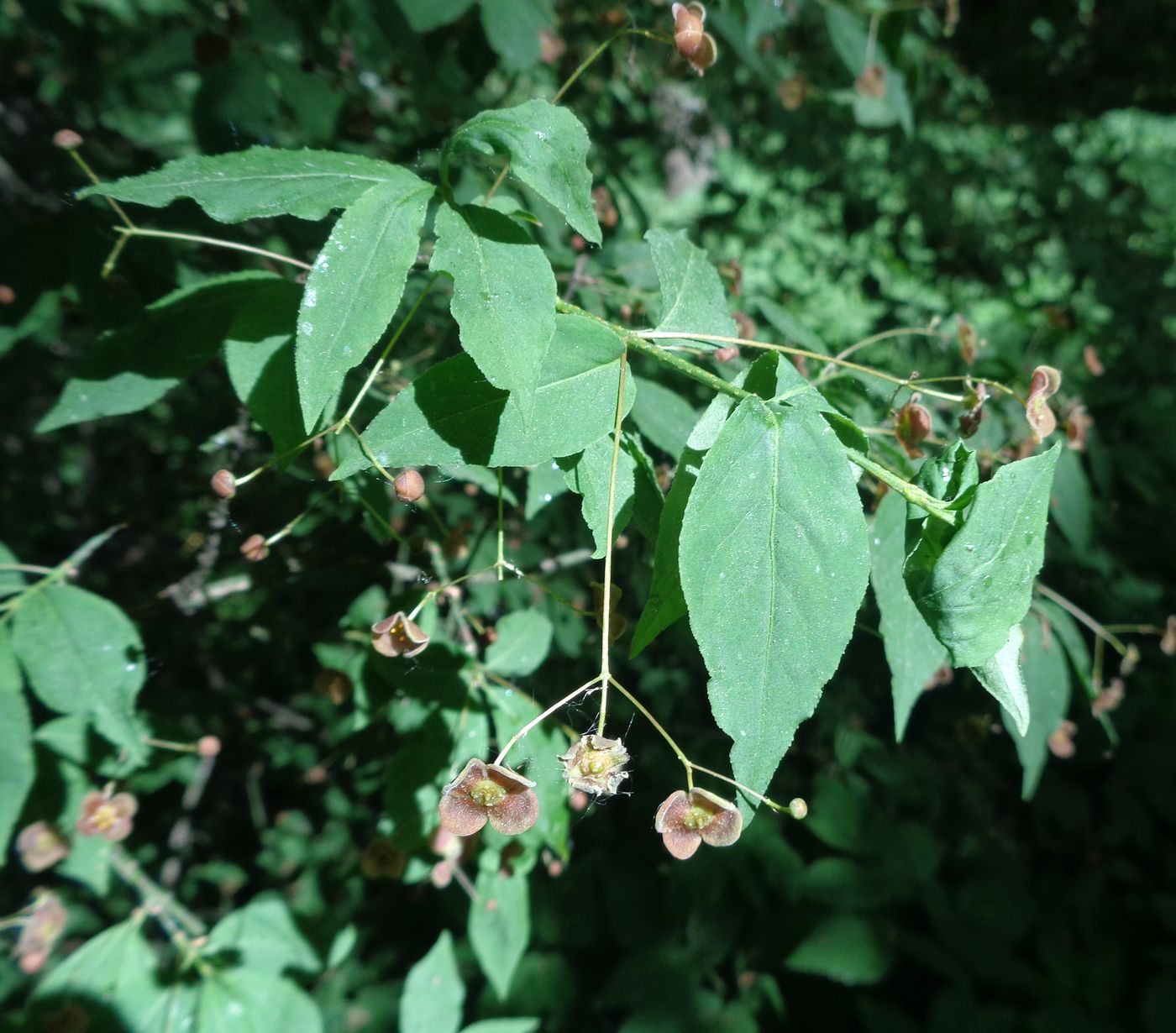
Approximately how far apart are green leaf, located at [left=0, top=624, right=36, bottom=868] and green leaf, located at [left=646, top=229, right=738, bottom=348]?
38.2 inches

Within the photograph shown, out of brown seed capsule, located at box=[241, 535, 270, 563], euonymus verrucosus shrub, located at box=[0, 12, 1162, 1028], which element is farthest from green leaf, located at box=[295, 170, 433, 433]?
brown seed capsule, located at box=[241, 535, 270, 563]

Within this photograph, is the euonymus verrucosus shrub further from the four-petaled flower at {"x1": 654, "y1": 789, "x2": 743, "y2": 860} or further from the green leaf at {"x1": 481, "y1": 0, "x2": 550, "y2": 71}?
the green leaf at {"x1": 481, "y1": 0, "x2": 550, "y2": 71}

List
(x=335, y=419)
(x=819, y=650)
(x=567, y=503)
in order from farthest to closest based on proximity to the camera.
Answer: (x=567, y=503)
(x=335, y=419)
(x=819, y=650)

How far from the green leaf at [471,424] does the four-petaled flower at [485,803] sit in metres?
0.28

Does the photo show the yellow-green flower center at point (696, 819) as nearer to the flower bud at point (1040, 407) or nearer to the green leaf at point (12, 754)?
the flower bud at point (1040, 407)

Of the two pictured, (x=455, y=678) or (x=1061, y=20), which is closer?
(x=455, y=678)

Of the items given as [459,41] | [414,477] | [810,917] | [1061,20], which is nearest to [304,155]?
[414,477]

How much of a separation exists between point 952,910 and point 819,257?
2835 millimetres

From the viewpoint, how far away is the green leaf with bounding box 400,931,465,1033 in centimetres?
147

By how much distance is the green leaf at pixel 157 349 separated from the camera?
1051 mm

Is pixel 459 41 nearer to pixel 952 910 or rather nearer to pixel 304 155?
pixel 304 155

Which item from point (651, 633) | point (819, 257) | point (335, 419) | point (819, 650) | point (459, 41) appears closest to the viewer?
point (819, 650)

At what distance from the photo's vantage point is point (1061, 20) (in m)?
5.77

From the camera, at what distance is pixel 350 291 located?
705 millimetres
